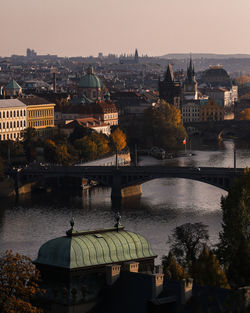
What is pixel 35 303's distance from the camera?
33.2 metres

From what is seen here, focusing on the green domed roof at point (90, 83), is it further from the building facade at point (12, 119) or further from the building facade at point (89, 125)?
the building facade at point (12, 119)

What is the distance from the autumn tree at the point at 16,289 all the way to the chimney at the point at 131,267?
2366 millimetres

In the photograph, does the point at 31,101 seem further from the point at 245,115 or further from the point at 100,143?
the point at 245,115

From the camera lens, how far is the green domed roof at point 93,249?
107ft

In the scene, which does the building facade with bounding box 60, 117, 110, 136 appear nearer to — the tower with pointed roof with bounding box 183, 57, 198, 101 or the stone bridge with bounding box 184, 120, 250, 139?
the stone bridge with bounding box 184, 120, 250, 139

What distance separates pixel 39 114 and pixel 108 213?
49.4m

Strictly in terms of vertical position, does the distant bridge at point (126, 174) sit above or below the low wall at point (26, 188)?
above

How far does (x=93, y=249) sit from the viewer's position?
3291 cm

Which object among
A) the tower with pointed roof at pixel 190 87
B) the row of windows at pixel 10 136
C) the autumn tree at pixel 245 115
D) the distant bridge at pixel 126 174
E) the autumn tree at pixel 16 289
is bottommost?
the autumn tree at pixel 245 115

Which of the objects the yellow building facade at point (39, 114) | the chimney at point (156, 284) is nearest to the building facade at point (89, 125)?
the yellow building facade at point (39, 114)

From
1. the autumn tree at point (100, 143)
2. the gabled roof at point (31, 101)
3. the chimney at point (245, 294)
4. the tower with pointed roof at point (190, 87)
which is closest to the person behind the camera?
the chimney at point (245, 294)

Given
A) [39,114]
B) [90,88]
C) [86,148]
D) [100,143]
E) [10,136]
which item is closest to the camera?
[86,148]

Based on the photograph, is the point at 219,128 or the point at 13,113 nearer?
the point at 13,113

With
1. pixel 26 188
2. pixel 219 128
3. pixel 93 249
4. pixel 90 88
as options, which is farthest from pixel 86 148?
pixel 93 249
